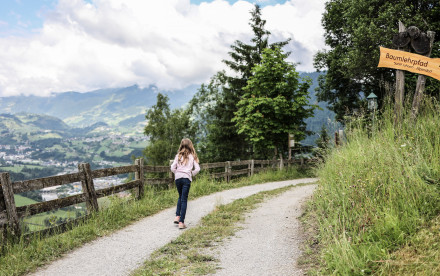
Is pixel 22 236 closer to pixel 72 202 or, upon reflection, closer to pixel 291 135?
pixel 72 202

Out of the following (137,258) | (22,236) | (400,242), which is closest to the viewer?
(400,242)

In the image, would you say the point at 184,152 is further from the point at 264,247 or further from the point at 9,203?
the point at 9,203

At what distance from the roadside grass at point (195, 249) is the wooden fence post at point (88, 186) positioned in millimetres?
2506

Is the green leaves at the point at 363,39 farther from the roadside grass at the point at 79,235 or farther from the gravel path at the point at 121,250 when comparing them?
the gravel path at the point at 121,250

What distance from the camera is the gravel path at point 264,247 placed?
4.22 meters

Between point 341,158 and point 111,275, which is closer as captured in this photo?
point 111,275

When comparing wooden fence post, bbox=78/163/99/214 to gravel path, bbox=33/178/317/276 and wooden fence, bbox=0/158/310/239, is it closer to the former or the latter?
wooden fence, bbox=0/158/310/239

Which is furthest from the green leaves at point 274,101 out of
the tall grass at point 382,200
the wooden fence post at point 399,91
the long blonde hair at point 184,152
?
the tall grass at point 382,200

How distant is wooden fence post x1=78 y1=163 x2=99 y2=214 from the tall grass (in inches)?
204

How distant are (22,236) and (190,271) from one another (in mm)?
3314

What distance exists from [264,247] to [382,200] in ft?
→ 6.77

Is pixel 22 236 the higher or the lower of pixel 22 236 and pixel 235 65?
the lower

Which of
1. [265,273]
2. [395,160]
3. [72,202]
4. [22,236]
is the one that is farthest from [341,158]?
[22,236]

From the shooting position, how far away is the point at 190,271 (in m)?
4.15
